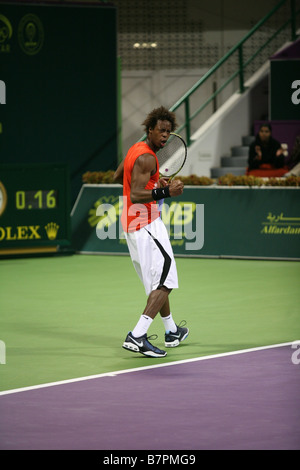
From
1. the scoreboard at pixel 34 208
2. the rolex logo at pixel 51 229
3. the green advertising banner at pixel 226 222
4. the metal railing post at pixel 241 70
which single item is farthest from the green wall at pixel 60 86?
the metal railing post at pixel 241 70

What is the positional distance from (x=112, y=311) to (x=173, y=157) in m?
2.19

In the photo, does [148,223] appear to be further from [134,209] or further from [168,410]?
[168,410]

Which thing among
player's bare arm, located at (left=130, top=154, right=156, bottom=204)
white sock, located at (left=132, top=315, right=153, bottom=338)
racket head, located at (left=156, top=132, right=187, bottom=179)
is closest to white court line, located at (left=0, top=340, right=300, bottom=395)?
white sock, located at (left=132, top=315, right=153, bottom=338)

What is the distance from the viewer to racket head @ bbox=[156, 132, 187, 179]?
9555mm

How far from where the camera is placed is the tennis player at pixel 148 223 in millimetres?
8812

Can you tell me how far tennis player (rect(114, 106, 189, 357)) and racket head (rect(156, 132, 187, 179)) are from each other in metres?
0.22

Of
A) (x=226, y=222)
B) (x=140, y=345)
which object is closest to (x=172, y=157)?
(x=140, y=345)

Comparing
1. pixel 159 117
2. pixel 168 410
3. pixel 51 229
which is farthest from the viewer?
pixel 51 229

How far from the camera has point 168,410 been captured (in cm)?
709

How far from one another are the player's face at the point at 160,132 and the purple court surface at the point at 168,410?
6.21 ft

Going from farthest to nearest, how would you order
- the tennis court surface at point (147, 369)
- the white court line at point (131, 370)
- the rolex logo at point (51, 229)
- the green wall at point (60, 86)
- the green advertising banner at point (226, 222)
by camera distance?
the green wall at point (60, 86), the rolex logo at point (51, 229), the green advertising banner at point (226, 222), the white court line at point (131, 370), the tennis court surface at point (147, 369)

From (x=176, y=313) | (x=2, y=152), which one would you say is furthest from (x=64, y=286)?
(x=2, y=152)

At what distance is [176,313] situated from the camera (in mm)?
11477

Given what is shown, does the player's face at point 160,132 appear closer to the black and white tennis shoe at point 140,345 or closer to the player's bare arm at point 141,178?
the player's bare arm at point 141,178
